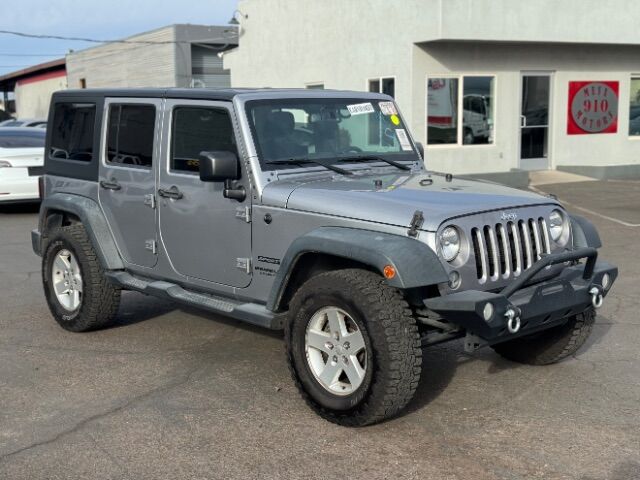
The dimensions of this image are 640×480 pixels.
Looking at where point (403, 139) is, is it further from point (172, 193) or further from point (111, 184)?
point (111, 184)

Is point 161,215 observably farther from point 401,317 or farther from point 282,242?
point 401,317

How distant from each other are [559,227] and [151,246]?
2843 mm

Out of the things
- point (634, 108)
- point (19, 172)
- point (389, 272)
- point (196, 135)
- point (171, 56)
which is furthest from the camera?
point (171, 56)

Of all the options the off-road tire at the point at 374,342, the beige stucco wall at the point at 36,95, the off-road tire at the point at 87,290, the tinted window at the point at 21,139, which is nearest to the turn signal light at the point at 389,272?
the off-road tire at the point at 374,342

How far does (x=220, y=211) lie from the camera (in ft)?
17.9

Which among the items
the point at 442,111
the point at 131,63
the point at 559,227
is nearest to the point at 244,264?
the point at 559,227

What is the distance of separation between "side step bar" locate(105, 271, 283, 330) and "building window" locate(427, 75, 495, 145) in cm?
1236

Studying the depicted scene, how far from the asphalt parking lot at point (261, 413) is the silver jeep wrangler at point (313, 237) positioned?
247 mm

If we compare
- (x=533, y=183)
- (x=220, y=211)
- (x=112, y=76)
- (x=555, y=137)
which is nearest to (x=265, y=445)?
(x=220, y=211)

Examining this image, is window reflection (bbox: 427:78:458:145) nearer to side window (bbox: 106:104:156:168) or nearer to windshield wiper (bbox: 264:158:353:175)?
side window (bbox: 106:104:156:168)

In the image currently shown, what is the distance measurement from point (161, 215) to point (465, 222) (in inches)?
92.9

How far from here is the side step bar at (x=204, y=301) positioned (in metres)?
5.07

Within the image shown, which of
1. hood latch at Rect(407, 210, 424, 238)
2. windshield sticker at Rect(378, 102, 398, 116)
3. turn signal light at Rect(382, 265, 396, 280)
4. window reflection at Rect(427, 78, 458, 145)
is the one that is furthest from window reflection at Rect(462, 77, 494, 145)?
turn signal light at Rect(382, 265, 396, 280)

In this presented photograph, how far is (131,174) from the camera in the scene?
616cm
